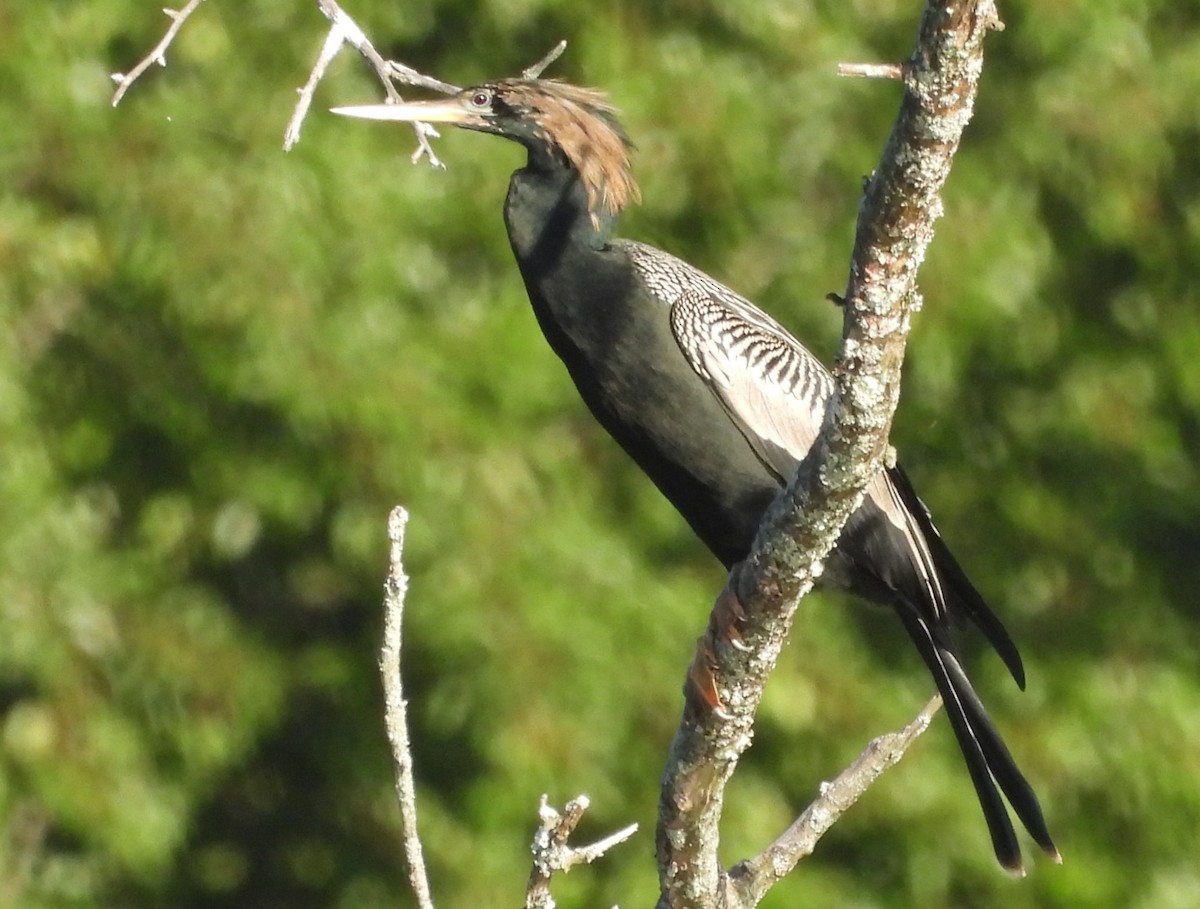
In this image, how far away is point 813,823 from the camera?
9.11 ft

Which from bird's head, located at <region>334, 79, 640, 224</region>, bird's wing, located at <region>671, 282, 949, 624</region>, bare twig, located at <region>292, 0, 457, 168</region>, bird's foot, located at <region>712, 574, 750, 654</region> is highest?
bare twig, located at <region>292, 0, 457, 168</region>

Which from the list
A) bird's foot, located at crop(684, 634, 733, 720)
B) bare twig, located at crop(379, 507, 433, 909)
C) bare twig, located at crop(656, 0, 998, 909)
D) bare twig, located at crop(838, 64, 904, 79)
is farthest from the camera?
bird's foot, located at crop(684, 634, 733, 720)

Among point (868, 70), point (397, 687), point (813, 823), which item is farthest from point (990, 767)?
point (868, 70)

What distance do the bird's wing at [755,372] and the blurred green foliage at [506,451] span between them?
58cm

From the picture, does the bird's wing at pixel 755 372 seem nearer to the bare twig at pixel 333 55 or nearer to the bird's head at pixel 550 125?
the bird's head at pixel 550 125

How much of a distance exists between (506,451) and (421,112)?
1245mm

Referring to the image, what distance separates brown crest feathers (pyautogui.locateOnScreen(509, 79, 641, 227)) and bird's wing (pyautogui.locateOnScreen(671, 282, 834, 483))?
0.26m

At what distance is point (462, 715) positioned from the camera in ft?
13.9

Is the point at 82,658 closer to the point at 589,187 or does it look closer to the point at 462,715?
the point at 462,715

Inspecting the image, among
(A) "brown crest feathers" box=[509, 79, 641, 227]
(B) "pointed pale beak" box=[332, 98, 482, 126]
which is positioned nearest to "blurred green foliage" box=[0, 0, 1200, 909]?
(A) "brown crest feathers" box=[509, 79, 641, 227]

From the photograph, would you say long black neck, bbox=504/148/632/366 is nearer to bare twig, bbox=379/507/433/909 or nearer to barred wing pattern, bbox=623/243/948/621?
barred wing pattern, bbox=623/243/948/621

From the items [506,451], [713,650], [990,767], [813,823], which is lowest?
[506,451]

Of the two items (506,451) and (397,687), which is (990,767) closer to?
(397,687)

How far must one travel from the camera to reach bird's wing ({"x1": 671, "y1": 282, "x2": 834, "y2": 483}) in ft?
11.3
